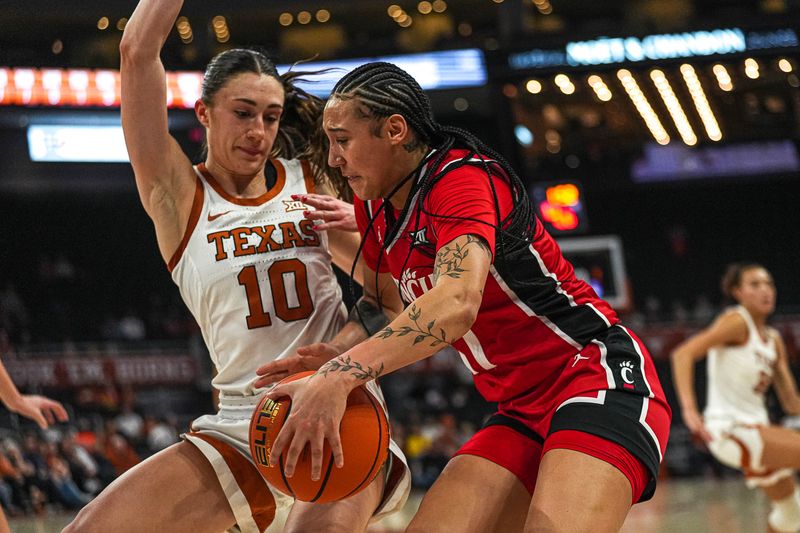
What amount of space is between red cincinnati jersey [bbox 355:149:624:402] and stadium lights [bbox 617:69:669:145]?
28.2 feet

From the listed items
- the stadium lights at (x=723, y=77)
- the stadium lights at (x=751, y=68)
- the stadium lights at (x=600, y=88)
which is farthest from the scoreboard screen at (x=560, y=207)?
the stadium lights at (x=751, y=68)

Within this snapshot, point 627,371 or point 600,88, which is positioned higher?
point 600,88

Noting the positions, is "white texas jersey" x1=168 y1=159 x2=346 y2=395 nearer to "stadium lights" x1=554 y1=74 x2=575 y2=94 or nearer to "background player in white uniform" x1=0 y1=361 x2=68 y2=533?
"background player in white uniform" x1=0 y1=361 x2=68 y2=533

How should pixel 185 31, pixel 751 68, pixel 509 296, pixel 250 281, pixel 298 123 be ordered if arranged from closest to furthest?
pixel 509 296 → pixel 250 281 → pixel 298 123 → pixel 751 68 → pixel 185 31

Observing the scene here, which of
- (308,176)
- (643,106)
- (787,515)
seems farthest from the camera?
(643,106)

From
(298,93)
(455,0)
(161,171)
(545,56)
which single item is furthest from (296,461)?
(455,0)

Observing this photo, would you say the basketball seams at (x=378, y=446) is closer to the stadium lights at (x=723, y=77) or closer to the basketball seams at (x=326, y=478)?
the basketball seams at (x=326, y=478)

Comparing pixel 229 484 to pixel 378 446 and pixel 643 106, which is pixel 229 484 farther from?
pixel 643 106

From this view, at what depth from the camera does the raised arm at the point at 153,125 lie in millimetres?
3107

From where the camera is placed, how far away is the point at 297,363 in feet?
9.95

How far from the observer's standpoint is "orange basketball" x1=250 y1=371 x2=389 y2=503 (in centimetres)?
254

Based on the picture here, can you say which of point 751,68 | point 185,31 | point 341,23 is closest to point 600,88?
point 751,68

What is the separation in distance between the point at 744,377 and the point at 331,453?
5424 mm

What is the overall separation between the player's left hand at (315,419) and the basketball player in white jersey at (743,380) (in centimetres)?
480
